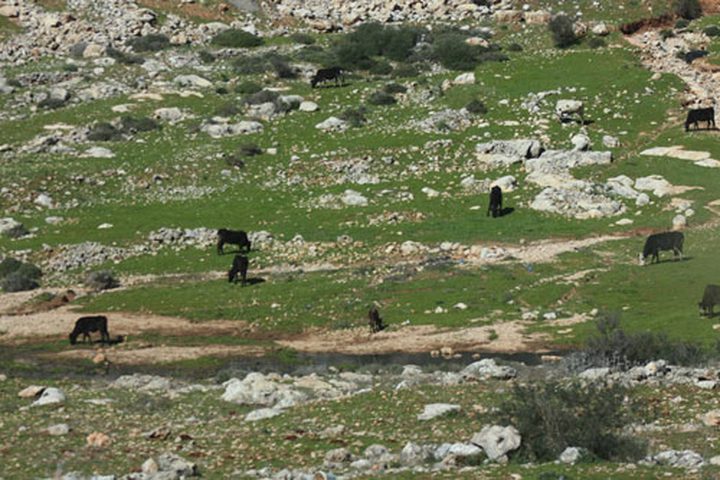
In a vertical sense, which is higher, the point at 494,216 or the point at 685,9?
the point at 685,9

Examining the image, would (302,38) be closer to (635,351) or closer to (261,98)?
(261,98)

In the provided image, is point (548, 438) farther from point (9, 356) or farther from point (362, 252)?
point (362, 252)

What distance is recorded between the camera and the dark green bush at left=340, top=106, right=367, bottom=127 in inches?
2864

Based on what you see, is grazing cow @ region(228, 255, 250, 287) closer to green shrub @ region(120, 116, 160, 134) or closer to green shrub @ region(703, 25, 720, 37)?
green shrub @ region(120, 116, 160, 134)

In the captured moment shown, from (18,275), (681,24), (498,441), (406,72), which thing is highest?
(681,24)

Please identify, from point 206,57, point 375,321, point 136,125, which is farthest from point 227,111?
point 375,321

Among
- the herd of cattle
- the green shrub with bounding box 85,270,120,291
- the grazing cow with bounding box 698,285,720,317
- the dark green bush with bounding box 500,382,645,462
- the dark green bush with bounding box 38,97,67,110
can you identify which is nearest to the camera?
the dark green bush with bounding box 500,382,645,462

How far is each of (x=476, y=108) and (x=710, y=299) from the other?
35.1m

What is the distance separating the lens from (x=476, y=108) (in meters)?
71.6

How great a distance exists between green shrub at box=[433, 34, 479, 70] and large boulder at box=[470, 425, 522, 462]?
64.0 m

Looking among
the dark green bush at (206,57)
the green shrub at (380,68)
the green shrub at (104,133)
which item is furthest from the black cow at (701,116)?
the dark green bush at (206,57)

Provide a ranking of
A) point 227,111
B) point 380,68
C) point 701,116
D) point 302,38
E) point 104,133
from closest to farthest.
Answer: point 701,116 → point 104,133 → point 227,111 → point 380,68 → point 302,38

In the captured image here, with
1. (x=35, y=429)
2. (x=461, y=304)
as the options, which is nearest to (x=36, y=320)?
(x=461, y=304)

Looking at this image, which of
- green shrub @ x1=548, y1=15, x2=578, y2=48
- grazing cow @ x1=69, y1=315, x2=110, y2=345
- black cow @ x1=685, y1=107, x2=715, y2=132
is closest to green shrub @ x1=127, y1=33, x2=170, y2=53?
green shrub @ x1=548, y1=15, x2=578, y2=48
